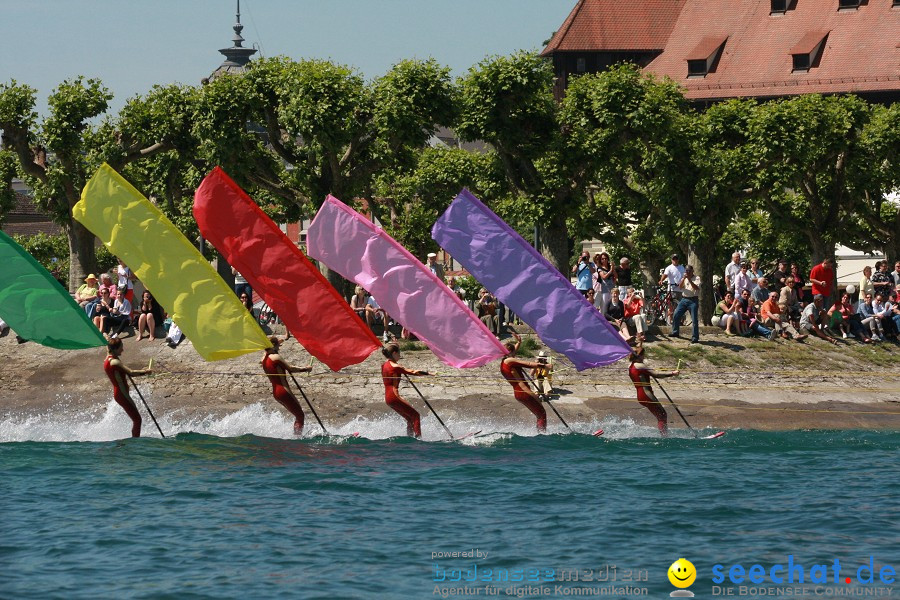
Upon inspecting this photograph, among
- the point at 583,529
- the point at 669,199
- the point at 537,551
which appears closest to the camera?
the point at 537,551

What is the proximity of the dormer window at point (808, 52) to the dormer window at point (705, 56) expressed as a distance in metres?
4.97

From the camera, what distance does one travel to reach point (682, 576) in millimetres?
16203

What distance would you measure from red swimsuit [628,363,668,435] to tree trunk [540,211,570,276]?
8339 millimetres

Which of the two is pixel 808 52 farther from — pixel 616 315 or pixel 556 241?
pixel 616 315

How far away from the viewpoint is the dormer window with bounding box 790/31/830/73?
65438 millimetres

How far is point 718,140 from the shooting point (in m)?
36.7

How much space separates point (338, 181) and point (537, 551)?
1719 centimetres

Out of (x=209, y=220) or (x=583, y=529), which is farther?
(x=209, y=220)

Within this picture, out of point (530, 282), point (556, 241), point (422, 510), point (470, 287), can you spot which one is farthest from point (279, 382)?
point (470, 287)

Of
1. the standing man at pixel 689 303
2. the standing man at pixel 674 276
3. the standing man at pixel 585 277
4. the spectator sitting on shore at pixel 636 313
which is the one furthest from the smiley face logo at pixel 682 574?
the standing man at pixel 674 276

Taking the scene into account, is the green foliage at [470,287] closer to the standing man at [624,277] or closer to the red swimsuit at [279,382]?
the standing man at [624,277]

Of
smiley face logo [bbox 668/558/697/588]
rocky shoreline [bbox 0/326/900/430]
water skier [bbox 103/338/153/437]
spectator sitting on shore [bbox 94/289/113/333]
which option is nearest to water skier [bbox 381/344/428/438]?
rocky shoreline [bbox 0/326/900/430]

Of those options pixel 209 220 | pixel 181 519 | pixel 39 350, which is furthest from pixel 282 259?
pixel 39 350

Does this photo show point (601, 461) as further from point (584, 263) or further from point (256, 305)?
point (256, 305)
